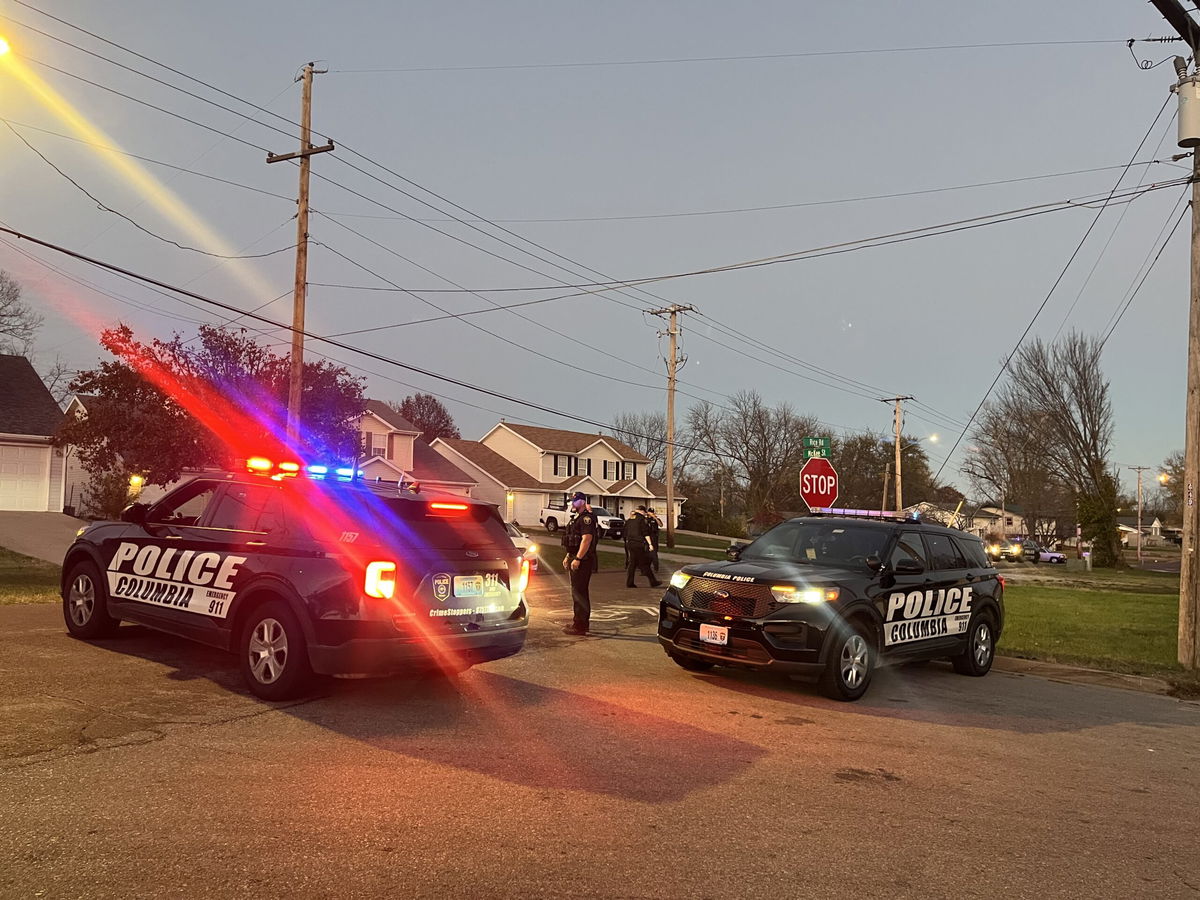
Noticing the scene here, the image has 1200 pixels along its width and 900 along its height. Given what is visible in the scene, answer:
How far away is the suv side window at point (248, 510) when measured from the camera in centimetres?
672

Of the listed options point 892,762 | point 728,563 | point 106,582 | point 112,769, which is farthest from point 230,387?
Answer: point 892,762

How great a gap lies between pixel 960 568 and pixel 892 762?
466 cm

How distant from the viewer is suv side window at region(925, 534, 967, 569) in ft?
31.0

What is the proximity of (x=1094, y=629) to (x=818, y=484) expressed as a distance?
23.0ft

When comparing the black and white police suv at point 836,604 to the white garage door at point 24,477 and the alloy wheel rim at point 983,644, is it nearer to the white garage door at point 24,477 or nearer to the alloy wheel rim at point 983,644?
the alloy wheel rim at point 983,644

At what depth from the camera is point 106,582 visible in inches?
313

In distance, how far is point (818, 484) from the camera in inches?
525

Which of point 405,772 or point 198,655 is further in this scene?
point 198,655

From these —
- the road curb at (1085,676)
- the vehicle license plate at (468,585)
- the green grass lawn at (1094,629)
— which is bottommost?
the green grass lawn at (1094,629)

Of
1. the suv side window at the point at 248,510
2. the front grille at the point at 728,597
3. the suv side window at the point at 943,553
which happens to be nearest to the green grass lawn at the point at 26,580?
the suv side window at the point at 248,510

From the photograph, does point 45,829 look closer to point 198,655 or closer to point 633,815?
point 633,815

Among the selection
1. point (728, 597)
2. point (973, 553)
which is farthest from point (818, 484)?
point (728, 597)

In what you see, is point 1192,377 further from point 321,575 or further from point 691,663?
point 321,575

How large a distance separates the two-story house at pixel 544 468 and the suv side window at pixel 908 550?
141ft
